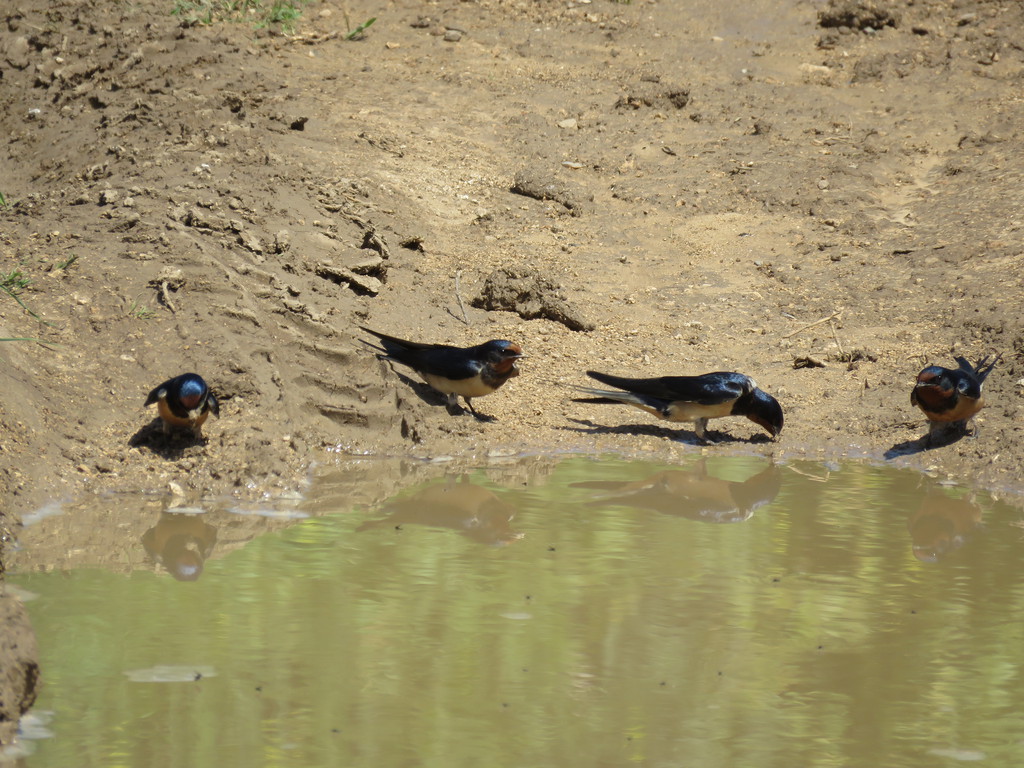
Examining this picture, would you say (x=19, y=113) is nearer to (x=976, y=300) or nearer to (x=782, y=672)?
(x=976, y=300)

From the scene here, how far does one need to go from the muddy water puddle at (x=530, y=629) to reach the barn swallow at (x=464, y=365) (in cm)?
80

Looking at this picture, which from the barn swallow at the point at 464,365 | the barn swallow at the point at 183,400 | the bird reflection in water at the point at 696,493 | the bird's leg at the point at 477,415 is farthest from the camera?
the bird's leg at the point at 477,415

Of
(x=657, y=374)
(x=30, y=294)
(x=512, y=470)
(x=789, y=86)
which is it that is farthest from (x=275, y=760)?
(x=789, y=86)

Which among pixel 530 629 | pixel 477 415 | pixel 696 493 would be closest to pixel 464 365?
pixel 477 415

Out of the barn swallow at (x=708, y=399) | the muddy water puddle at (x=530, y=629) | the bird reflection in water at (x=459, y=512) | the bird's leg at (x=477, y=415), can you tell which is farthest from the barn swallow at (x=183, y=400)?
the barn swallow at (x=708, y=399)

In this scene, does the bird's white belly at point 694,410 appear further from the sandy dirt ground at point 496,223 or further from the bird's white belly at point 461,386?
the bird's white belly at point 461,386

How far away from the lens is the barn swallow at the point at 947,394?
21.4ft

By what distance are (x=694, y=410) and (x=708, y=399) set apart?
120 millimetres

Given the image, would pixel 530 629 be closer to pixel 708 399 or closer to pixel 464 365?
pixel 464 365

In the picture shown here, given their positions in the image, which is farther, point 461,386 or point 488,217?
point 488,217

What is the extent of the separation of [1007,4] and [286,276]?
29.5ft

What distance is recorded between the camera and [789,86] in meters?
11.8

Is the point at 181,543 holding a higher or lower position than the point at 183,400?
lower

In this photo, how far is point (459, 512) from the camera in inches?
226
